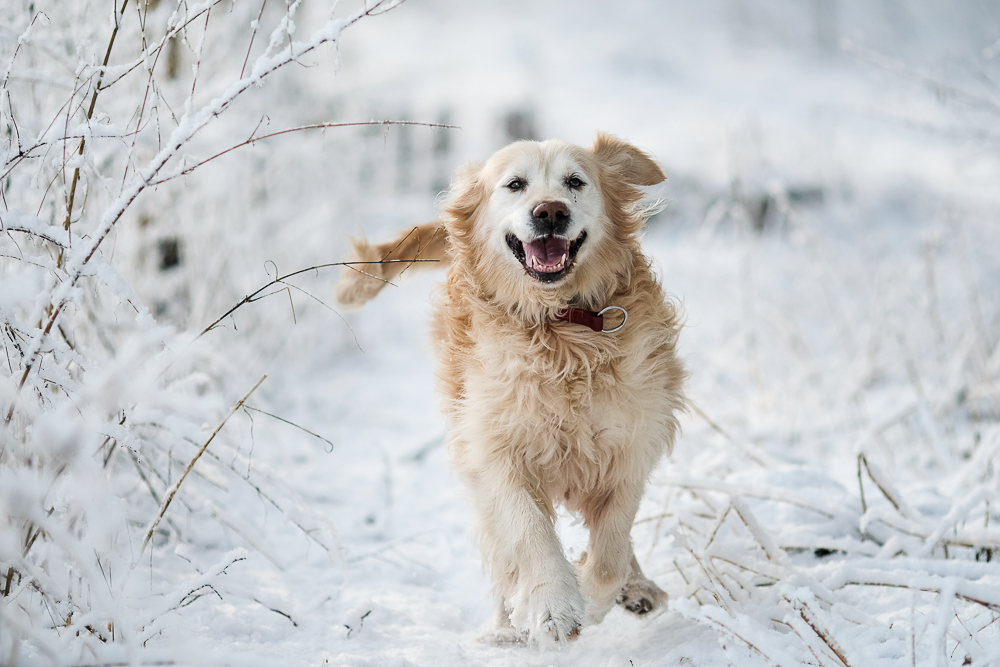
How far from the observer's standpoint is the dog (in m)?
2.00

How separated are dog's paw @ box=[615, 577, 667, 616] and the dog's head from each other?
961 millimetres

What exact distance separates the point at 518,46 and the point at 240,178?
1951 centimetres

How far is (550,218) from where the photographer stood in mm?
2098

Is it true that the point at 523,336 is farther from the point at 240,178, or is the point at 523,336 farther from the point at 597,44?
the point at 597,44

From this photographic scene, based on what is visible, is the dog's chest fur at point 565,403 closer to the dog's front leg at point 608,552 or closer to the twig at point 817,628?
the dog's front leg at point 608,552

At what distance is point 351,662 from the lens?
1.82 m

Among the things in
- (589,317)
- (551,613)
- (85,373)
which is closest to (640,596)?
(551,613)

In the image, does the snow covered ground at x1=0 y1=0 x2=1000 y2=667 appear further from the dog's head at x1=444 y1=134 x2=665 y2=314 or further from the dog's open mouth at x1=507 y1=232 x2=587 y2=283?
the dog's open mouth at x1=507 y1=232 x2=587 y2=283

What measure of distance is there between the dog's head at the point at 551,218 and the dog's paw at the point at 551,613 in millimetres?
895

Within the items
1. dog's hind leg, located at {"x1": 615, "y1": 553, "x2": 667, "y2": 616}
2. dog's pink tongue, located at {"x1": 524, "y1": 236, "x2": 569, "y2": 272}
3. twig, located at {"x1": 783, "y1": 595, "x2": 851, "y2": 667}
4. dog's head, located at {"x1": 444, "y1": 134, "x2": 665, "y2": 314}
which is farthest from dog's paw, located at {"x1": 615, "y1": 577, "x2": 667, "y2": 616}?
dog's pink tongue, located at {"x1": 524, "y1": 236, "x2": 569, "y2": 272}

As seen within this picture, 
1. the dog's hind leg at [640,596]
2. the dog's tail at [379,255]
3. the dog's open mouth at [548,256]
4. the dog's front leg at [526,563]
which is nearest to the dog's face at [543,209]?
the dog's open mouth at [548,256]

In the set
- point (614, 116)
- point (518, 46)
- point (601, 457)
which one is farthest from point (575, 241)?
point (518, 46)

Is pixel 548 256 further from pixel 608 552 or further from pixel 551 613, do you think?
pixel 551 613

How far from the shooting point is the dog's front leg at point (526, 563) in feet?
5.91
